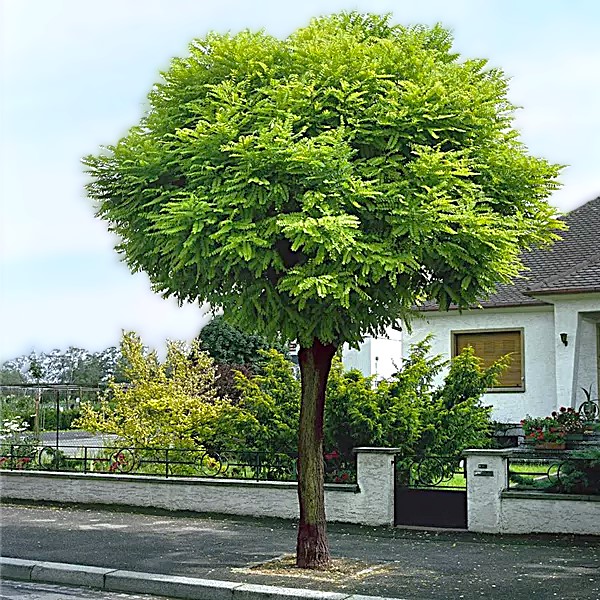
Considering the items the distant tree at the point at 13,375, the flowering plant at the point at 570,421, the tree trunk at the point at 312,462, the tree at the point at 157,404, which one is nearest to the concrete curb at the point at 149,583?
the tree trunk at the point at 312,462

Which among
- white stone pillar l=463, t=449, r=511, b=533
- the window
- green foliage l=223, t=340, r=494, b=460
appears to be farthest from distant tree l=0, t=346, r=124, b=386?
white stone pillar l=463, t=449, r=511, b=533

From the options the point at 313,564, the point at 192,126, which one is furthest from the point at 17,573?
the point at 192,126

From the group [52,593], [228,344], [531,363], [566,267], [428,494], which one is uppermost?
[566,267]

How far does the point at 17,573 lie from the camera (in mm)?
10445

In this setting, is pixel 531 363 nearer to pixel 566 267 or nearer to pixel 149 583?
pixel 566 267

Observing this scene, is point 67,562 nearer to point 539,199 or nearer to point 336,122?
point 336,122

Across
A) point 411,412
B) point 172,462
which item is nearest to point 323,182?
point 411,412

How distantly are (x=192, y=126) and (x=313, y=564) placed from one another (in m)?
5.00

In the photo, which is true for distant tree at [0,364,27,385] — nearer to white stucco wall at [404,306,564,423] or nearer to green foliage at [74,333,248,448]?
green foliage at [74,333,248,448]

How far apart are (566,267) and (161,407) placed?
33.1 ft

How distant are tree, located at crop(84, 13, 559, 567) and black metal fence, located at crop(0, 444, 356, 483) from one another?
4298 millimetres

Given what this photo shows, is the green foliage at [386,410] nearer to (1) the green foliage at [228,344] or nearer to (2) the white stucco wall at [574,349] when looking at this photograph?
(2) the white stucco wall at [574,349]

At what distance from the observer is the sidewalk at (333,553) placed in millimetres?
9461

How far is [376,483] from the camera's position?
43.6 feet
